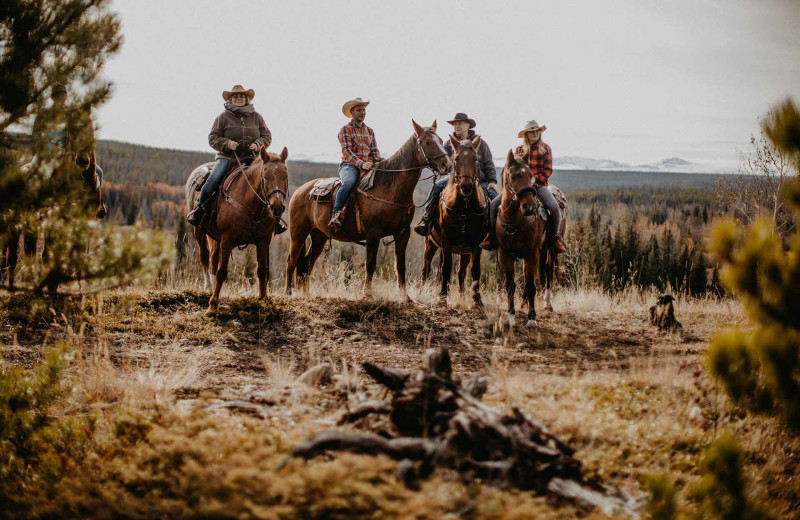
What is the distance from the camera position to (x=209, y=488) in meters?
2.76

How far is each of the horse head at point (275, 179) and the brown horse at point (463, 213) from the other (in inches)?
111

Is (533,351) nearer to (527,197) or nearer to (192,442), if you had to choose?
(527,197)

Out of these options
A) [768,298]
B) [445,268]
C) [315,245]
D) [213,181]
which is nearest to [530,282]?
[445,268]

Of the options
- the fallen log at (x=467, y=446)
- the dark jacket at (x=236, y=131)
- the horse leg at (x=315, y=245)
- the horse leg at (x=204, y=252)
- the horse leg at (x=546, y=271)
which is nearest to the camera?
the fallen log at (x=467, y=446)

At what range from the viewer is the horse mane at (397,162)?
9.41 metres

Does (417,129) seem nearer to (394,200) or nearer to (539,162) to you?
(394,200)

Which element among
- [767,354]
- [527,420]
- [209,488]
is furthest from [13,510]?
[767,354]

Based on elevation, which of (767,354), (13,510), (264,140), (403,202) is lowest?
(13,510)

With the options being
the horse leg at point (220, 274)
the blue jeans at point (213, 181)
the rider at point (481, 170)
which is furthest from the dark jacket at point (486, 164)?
the horse leg at point (220, 274)

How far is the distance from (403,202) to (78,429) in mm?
6673

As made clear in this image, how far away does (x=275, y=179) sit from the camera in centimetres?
816

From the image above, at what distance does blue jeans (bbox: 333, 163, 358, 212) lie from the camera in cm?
969

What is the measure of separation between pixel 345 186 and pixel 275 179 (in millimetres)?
1783

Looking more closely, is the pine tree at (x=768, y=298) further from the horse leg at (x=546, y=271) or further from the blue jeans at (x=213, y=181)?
the blue jeans at (x=213, y=181)
